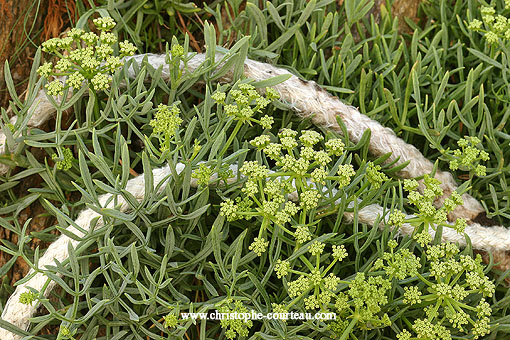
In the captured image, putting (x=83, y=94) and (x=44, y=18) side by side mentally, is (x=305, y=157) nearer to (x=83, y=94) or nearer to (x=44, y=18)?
(x=83, y=94)

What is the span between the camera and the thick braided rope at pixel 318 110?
992 mm

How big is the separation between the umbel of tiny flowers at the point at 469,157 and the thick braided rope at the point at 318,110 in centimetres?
7

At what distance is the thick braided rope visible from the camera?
3.25ft

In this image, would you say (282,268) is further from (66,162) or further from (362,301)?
(66,162)

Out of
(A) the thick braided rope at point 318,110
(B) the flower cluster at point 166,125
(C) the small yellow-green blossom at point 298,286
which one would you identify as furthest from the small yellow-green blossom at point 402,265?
(B) the flower cluster at point 166,125

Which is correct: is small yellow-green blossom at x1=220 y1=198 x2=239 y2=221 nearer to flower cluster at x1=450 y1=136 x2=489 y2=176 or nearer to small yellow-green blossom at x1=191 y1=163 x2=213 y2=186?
small yellow-green blossom at x1=191 y1=163 x2=213 y2=186

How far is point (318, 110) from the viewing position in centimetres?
100

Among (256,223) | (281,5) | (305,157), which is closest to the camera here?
(305,157)

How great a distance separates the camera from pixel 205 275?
0.90 metres

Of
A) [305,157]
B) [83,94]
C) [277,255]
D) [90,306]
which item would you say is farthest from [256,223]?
[83,94]

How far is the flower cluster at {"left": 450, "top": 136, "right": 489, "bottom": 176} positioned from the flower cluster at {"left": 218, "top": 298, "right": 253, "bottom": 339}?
496mm

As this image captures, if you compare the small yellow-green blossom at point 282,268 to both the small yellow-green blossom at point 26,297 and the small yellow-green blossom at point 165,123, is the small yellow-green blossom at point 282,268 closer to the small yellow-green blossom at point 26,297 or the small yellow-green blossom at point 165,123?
the small yellow-green blossom at point 165,123

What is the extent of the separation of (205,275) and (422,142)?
0.55 m

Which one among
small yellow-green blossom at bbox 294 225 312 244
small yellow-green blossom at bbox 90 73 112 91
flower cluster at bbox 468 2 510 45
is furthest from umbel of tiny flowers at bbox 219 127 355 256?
flower cluster at bbox 468 2 510 45
